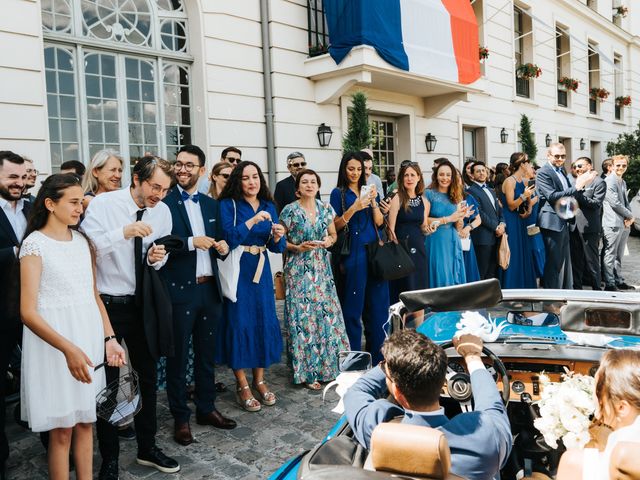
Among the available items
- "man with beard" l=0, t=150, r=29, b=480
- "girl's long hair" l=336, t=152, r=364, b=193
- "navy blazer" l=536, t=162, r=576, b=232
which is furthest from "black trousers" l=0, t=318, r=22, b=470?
"navy blazer" l=536, t=162, r=576, b=232

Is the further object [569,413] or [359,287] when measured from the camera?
[359,287]

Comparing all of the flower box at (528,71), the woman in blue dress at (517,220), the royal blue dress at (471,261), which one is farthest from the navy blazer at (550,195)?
the flower box at (528,71)

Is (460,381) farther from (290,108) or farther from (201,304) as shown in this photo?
(290,108)

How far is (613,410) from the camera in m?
1.92

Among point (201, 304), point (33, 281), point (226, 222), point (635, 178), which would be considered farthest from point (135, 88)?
point (635, 178)

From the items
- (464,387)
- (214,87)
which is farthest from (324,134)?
(464,387)

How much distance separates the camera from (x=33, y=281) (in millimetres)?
2979

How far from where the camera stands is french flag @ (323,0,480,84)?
980 cm

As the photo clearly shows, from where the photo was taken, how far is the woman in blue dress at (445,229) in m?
6.61

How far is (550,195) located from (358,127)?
12.6ft

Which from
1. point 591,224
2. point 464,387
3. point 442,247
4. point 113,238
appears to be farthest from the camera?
point 591,224

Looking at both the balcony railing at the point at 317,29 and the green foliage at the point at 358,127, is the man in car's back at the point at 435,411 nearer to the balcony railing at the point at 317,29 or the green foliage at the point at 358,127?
the green foliage at the point at 358,127

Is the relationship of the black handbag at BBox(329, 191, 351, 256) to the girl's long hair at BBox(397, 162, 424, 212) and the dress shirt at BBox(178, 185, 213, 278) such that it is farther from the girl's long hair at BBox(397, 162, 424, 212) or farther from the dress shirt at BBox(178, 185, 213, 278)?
A: the dress shirt at BBox(178, 185, 213, 278)

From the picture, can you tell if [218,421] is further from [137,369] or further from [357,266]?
[357,266]
